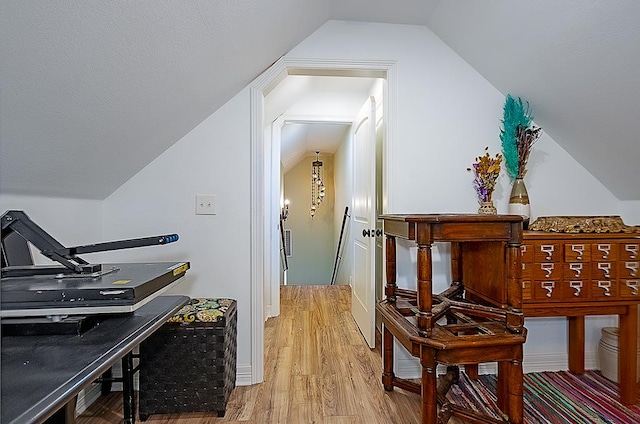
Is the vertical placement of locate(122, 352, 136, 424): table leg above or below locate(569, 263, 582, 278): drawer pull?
below

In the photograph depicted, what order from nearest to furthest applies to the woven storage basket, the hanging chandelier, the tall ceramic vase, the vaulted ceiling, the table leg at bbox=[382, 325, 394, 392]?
1. the vaulted ceiling
2. the woven storage basket
3. the table leg at bbox=[382, 325, 394, 392]
4. the tall ceramic vase
5. the hanging chandelier

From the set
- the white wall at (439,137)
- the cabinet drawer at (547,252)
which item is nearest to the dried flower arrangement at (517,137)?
the white wall at (439,137)

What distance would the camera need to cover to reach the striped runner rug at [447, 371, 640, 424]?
1.91m

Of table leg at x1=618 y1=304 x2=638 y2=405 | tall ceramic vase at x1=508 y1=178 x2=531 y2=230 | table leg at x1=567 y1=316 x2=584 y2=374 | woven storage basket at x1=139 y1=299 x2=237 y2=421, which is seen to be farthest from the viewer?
table leg at x1=567 y1=316 x2=584 y2=374

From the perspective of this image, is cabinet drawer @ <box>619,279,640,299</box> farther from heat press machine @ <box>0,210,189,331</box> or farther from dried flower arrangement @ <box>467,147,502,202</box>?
heat press machine @ <box>0,210,189,331</box>

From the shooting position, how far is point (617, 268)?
204cm

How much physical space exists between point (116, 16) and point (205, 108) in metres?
1.04

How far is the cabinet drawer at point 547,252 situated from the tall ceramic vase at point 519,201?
0.25m

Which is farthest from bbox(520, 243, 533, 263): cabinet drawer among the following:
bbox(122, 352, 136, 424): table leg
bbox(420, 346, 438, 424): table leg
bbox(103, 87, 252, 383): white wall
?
bbox(122, 352, 136, 424): table leg

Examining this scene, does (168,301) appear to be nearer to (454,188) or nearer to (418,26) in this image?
(454,188)

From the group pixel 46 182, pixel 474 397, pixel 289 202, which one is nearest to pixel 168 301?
pixel 46 182

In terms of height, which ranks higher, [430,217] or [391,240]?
→ [430,217]

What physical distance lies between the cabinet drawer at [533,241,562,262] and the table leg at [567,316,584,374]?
0.65 meters

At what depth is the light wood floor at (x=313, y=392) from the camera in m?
1.91
